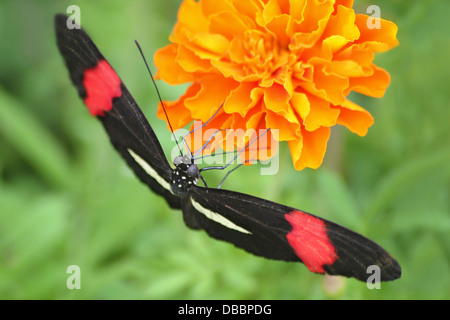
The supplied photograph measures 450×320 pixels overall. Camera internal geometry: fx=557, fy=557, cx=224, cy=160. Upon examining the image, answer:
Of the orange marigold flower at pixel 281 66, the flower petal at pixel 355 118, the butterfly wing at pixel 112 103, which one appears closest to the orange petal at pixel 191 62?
the orange marigold flower at pixel 281 66

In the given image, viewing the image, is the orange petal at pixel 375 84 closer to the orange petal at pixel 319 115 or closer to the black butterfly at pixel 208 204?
the orange petal at pixel 319 115

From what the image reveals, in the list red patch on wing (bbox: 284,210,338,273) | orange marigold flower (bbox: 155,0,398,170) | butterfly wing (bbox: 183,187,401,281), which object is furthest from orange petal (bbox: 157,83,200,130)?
red patch on wing (bbox: 284,210,338,273)

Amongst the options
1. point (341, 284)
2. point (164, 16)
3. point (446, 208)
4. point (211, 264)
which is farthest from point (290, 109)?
point (164, 16)

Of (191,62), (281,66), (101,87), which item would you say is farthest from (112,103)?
(281,66)

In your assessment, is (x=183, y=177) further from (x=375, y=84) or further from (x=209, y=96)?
(x=375, y=84)
